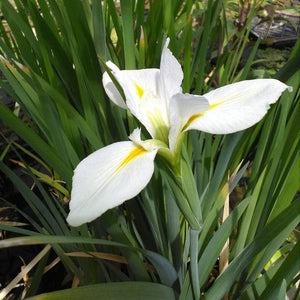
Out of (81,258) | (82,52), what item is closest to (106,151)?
(82,52)

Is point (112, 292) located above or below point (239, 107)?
below

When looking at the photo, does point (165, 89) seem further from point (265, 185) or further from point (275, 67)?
point (275, 67)

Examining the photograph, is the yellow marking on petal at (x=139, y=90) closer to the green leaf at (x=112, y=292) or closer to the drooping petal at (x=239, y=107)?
the drooping petal at (x=239, y=107)

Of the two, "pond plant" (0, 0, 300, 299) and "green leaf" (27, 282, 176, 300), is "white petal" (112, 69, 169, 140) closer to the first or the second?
"pond plant" (0, 0, 300, 299)

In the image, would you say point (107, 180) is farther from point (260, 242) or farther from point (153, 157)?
point (260, 242)

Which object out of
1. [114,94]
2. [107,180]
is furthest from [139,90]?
[107,180]
